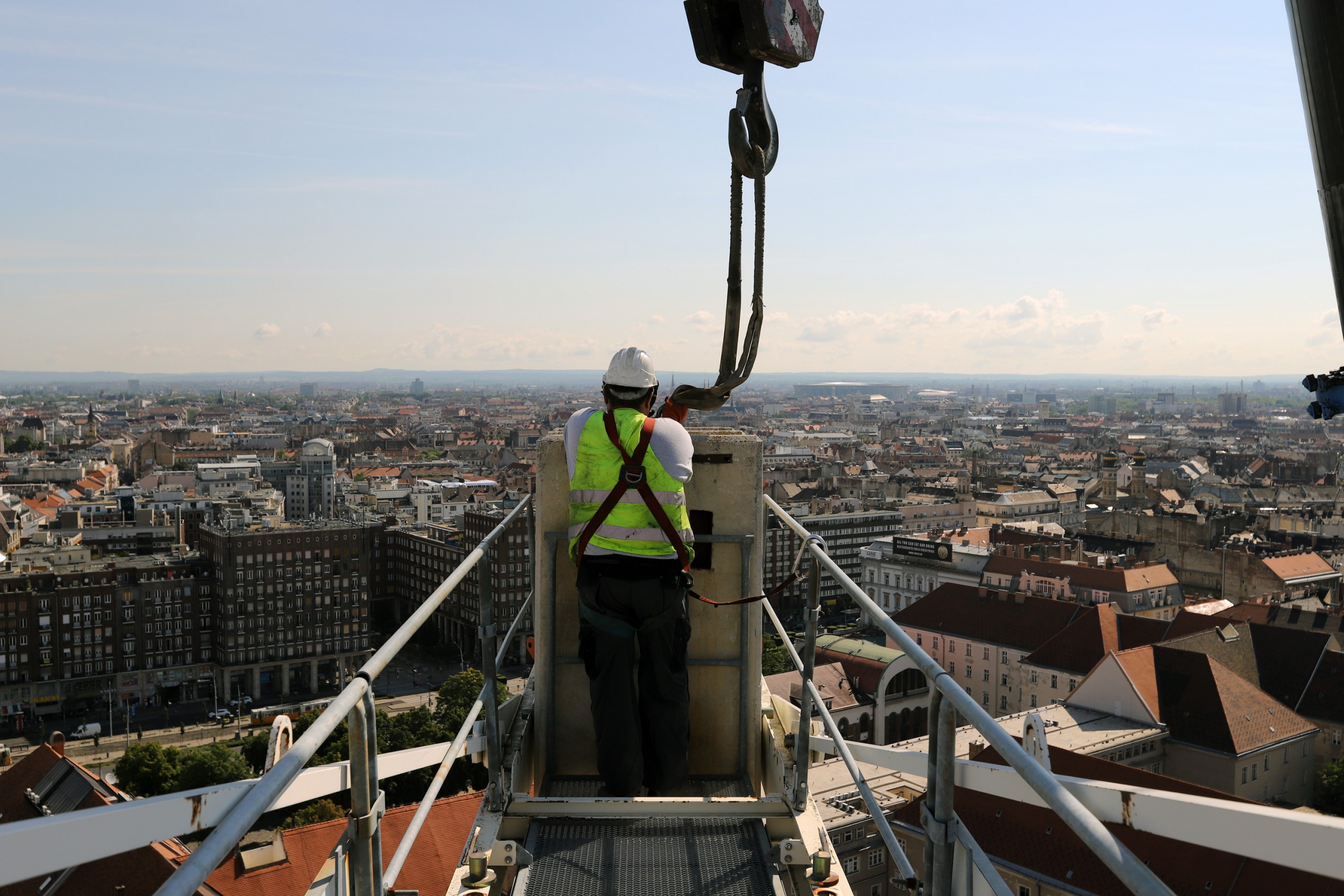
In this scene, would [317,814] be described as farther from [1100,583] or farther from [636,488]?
[1100,583]

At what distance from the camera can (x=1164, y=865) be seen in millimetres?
14680

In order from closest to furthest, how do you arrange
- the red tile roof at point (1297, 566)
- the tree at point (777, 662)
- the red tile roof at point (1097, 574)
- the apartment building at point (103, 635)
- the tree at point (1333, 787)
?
the tree at point (1333, 787)
the tree at point (777, 662)
the red tile roof at point (1097, 574)
the apartment building at point (103, 635)
the red tile roof at point (1297, 566)

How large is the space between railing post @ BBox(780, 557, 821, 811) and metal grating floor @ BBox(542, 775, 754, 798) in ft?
1.82

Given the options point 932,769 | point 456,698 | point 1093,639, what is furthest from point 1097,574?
point 932,769

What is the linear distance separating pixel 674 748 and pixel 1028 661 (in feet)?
86.9

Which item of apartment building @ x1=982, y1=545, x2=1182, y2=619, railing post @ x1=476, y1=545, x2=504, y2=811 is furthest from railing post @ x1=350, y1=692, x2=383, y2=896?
apartment building @ x1=982, y1=545, x2=1182, y2=619

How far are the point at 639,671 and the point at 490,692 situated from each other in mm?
489

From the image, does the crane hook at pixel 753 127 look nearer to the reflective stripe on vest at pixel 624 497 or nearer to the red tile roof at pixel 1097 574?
the reflective stripe on vest at pixel 624 497

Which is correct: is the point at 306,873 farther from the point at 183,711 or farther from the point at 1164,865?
the point at 183,711

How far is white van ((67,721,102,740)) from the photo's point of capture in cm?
3067

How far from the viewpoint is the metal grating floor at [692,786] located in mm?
3654

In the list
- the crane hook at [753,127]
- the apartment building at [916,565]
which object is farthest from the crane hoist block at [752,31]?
the apartment building at [916,565]

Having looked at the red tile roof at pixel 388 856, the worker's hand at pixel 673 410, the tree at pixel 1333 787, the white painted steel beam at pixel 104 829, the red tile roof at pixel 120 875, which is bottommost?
the tree at pixel 1333 787

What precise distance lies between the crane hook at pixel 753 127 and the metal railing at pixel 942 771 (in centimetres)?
131
